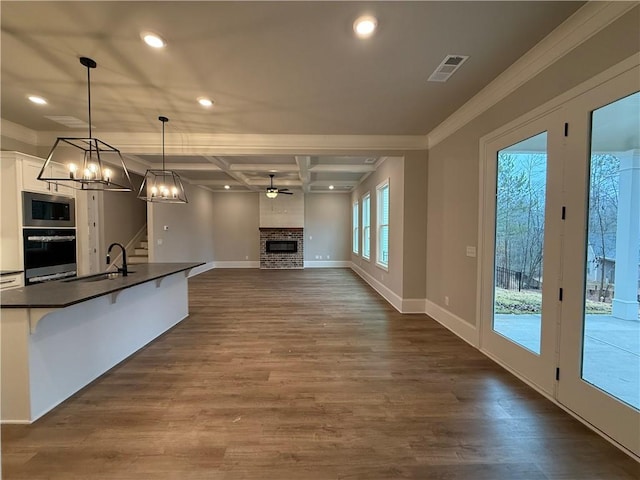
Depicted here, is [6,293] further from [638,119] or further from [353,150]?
[638,119]

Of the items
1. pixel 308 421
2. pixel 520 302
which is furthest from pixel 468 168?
pixel 308 421

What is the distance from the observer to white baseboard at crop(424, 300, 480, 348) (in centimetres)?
334

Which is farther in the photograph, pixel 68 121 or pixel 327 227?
pixel 327 227

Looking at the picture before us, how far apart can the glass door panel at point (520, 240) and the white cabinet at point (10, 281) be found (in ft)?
18.7

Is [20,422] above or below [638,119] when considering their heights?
below

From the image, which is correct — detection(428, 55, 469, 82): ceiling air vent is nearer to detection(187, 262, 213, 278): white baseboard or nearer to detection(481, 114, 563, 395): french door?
detection(481, 114, 563, 395): french door

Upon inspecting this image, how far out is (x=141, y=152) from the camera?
4496mm

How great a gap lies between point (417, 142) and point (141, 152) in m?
4.51

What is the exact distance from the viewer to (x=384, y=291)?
589 centimetres

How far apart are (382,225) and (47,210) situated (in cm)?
Answer: 589

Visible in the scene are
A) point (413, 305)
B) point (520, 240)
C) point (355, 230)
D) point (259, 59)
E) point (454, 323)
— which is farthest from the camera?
point (355, 230)

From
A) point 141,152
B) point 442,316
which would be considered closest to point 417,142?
point 442,316

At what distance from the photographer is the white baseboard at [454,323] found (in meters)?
3.34

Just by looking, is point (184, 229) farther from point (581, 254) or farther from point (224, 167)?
point (581, 254)
